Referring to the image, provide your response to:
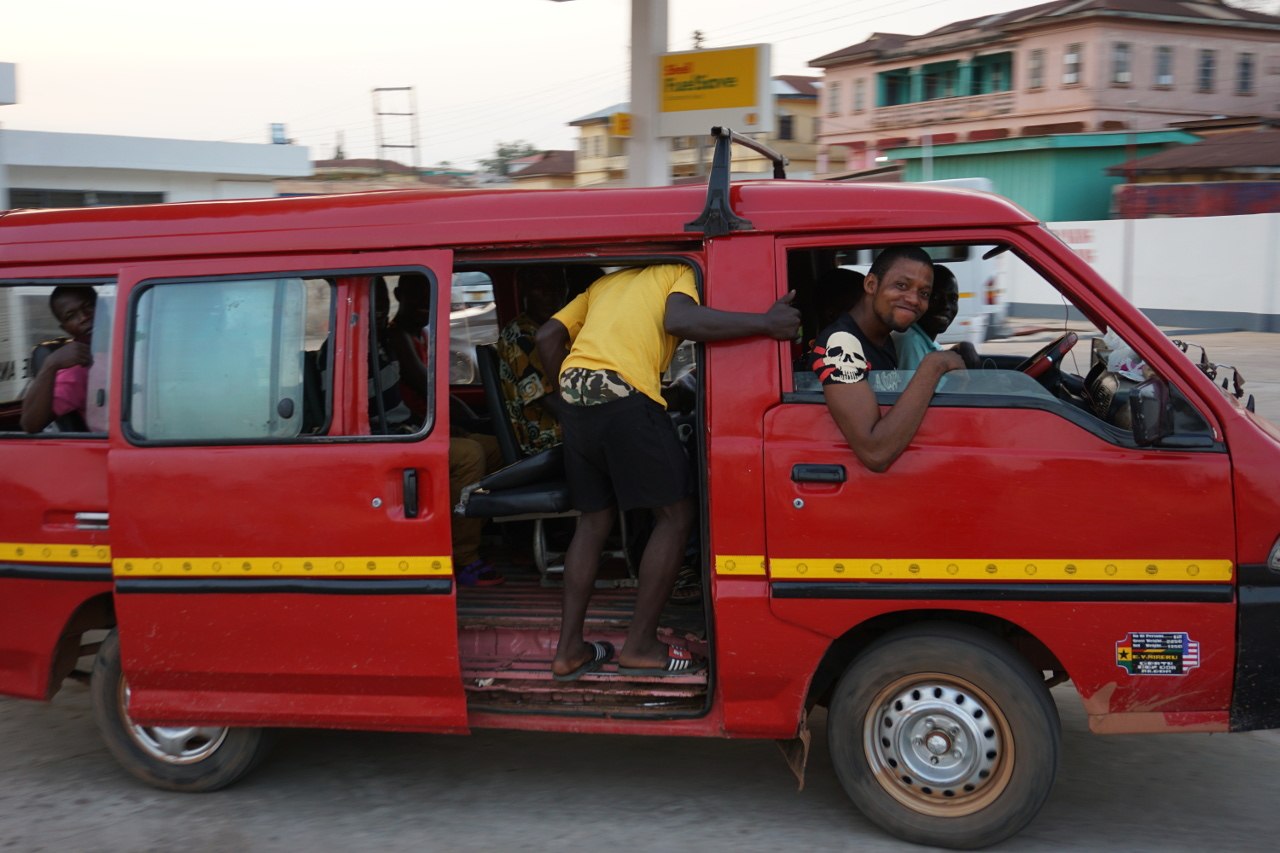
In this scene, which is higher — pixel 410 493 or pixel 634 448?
pixel 634 448

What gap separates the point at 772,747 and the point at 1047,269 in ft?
7.21

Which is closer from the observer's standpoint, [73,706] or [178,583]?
[178,583]

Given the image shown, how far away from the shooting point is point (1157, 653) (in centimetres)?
366

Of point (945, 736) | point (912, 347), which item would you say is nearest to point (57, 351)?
point (912, 347)

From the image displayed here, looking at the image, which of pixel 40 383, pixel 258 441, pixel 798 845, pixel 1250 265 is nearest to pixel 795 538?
pixel 798 845

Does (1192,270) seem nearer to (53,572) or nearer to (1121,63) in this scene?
(1121,63)

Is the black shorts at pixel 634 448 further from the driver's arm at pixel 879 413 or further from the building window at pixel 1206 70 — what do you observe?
the building window at pixel 1206 70

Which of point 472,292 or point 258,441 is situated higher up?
point 472,292

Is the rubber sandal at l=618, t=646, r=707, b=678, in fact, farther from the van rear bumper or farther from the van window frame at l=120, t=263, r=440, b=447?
the van rear bumper

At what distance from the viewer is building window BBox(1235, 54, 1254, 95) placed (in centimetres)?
4116

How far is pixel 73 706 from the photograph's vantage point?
5.48m

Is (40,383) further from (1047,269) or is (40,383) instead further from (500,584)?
(1047,269)

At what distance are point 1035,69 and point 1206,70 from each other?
614cm

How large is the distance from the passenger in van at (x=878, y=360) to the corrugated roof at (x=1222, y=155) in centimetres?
2798
